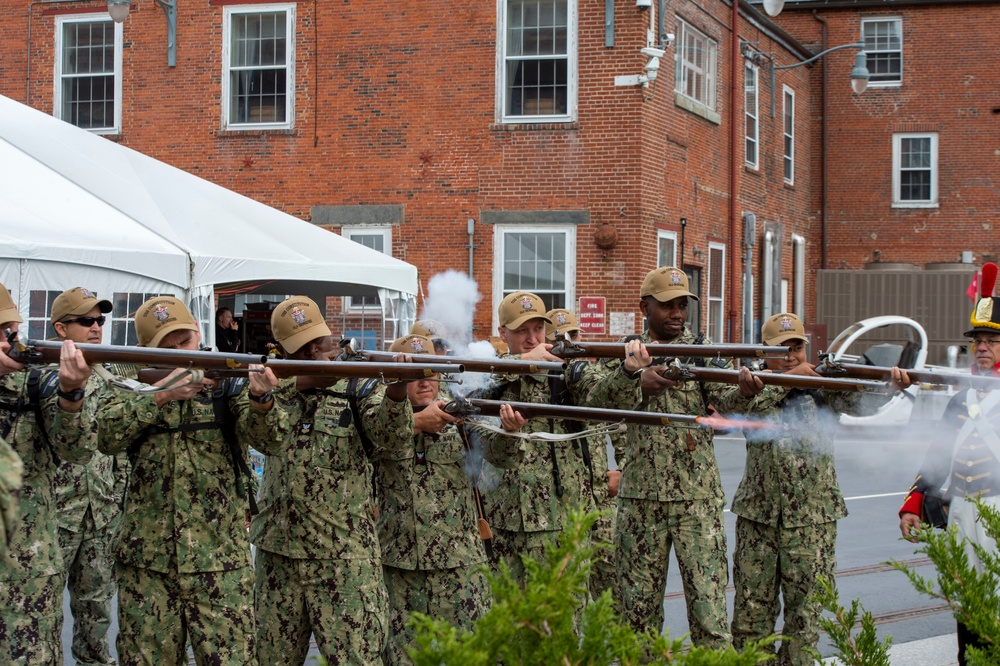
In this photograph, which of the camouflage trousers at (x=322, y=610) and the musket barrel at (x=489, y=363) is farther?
the musket barrel at (x=489, y=363)

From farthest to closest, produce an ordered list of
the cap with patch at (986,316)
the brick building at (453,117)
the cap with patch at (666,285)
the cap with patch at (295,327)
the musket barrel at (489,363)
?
1. the brick building at (453,117)
2. the cap with patch at (666,285)
3. the cap with patch at (986,316)
4. the musket barrel at (489,363)
5. the cap with patch at (295,327)

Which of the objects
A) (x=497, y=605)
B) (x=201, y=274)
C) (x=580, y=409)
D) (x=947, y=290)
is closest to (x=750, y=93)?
(x=947, y=290)

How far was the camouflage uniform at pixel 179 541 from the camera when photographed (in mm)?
5262

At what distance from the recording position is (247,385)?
537 cm

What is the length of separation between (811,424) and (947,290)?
21.8m

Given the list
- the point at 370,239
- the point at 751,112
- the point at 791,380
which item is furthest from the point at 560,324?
the point at 751,112

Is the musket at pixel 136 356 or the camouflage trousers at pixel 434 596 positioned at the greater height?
the musket at pixel 136 356

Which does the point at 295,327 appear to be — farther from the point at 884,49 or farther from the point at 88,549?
the point at 884,49

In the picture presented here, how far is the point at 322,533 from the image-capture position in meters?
5.46

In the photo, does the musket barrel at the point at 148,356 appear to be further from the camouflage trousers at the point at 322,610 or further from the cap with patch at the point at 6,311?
the camouflage trousers at the point at 322,610

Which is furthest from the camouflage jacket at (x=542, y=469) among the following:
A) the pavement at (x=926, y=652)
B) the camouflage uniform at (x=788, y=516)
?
the pavement at (x=926, y=652)

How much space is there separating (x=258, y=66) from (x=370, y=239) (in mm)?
3655

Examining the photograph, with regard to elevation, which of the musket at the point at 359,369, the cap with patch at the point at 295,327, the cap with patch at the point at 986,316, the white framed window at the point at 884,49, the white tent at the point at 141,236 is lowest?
the musket at the point at 359,369

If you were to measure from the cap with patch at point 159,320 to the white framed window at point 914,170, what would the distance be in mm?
27952
